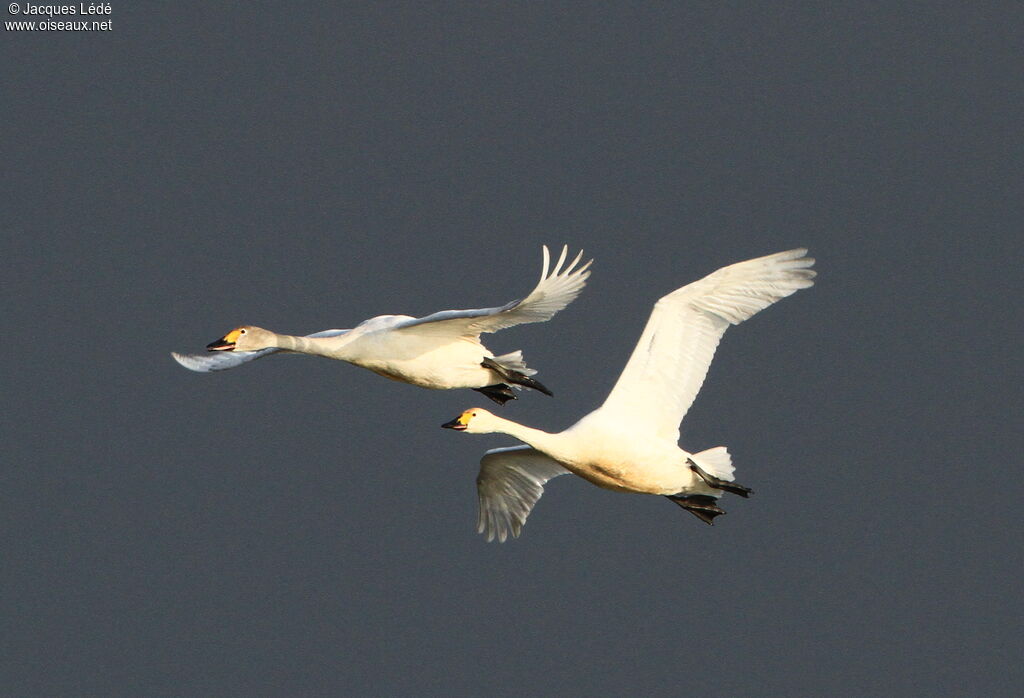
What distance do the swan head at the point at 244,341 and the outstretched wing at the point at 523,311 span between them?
4.20 ft

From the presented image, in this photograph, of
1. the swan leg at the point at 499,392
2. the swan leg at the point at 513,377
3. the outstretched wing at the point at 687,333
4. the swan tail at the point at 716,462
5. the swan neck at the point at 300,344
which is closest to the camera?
the outstretched wing at the point at 687,333

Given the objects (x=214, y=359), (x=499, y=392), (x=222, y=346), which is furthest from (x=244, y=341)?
(x=499, y=392)

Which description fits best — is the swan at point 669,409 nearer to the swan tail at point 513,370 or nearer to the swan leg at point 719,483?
the swan leg at point 719,483

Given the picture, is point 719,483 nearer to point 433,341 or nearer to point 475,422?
point 475,422

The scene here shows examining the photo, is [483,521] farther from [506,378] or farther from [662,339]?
[662,339]

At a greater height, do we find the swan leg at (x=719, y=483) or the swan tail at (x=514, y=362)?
the swan tail at (x=514, y=362)

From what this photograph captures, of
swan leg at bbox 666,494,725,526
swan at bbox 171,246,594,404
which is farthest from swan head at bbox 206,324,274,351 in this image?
swan leg at bbox 666,494,725,526

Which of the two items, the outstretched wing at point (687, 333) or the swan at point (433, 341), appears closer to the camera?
the outstretched wing at point (687, 333)

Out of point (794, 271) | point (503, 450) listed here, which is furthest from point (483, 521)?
point (794, 271)

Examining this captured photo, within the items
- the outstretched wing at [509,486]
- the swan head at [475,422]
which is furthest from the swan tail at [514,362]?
the swan head at [475,422]

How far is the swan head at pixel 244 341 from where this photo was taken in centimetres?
1700

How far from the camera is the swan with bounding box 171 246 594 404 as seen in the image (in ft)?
54.1

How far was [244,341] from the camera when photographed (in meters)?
17.0

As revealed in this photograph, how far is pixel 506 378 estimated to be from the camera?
17531 mm
